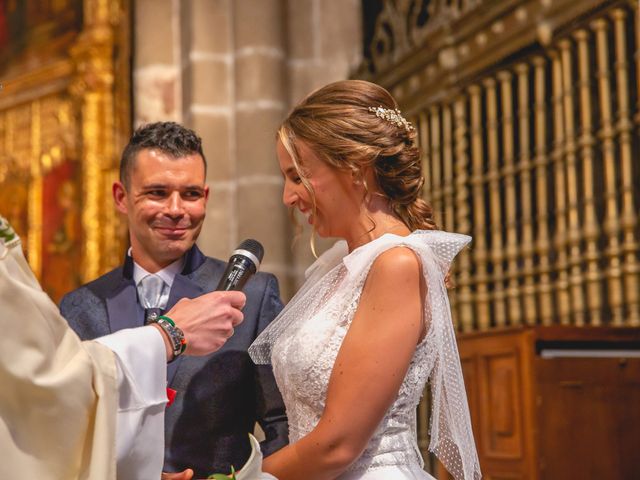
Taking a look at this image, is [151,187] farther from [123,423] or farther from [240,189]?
[240,189]

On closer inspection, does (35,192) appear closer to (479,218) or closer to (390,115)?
(479,218)

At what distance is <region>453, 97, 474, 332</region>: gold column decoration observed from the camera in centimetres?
530

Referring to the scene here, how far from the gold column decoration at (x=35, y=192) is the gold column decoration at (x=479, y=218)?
3987 mm

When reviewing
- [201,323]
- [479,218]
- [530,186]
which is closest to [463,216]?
[479,218]

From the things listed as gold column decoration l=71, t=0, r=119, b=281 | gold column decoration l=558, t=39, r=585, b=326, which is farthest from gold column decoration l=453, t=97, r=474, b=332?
gold column decoration l=71, t=0, r=119, b=281

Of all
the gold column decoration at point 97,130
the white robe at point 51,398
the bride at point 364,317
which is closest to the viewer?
the white robe at point 51,398

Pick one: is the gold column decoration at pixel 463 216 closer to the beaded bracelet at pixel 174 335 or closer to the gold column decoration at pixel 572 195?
the gold column decoration at pixel 572 195

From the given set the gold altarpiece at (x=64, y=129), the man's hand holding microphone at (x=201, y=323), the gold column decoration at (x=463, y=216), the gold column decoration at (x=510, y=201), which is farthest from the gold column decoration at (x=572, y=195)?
the gold altarpiece at (x=64, y=129)

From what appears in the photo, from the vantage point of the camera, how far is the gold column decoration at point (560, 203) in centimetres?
461

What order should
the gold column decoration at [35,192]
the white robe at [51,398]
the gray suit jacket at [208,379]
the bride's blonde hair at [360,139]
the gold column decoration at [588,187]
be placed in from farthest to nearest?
the gold column decoration at [35,192]
the gold column decoration at [588,187]
the gray suit jacket at [208,379]
the bride's blonde hair at [360,139]
the white robe at [51,398]

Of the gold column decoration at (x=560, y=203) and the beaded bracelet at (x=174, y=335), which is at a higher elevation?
the gold column decoration at (x=560, y=203)

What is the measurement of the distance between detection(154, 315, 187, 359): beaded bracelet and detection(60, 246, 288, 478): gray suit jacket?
569 millimetres

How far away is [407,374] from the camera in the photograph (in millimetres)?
2600

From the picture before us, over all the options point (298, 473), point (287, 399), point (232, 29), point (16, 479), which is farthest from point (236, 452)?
point (232, 29)
